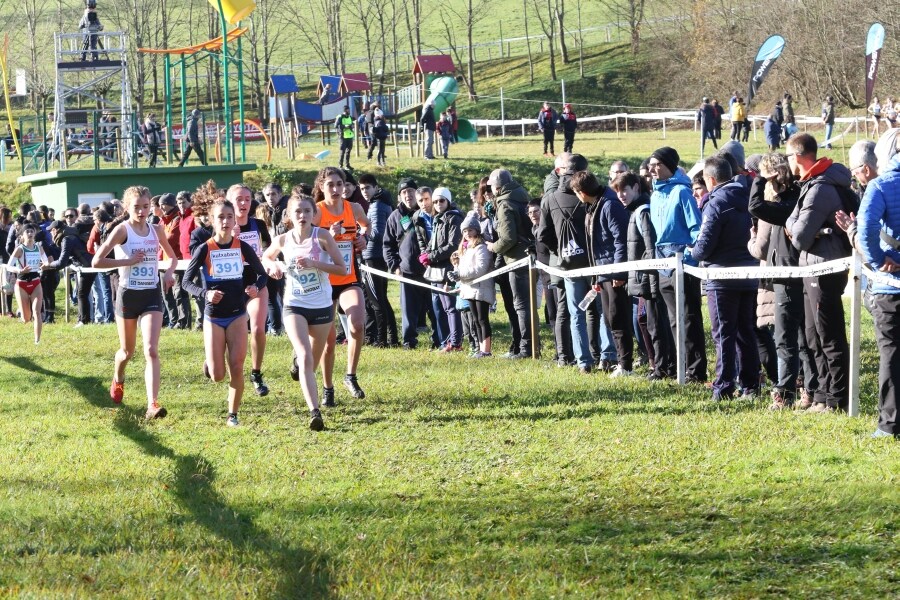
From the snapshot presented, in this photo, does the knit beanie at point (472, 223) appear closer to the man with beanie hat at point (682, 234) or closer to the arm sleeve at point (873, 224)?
the man with beanie hat at point (682, 234)

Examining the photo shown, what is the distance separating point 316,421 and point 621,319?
11.6 feet

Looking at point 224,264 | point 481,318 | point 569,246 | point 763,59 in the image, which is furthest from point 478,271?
point 763,59

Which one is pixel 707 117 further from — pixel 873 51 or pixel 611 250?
pixel 611 250

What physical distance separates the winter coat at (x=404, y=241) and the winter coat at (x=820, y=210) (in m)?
7.42

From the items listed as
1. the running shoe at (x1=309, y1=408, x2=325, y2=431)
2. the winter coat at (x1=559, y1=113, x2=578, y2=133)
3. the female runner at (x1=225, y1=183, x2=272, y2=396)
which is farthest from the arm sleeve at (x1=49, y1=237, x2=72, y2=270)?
the winter coat at (x1=559, y1=113, x2=578, y2=133)

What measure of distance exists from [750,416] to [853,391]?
77cm

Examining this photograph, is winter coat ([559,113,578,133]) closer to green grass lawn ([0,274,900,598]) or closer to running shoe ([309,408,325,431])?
green grass lawn ([0,274,900,598])

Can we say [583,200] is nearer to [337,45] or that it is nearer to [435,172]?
[435,172]

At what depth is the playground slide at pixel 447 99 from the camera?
166 feet

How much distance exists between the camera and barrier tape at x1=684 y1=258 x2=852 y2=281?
346 inches

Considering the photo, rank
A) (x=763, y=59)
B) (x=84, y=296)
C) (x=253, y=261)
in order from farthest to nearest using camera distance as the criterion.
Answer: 1. (x=763, y=59)
2. (x=84, y=296)
3. (x=253, y=261)

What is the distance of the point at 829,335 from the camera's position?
921 centimetres

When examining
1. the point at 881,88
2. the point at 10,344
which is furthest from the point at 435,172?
the point at 881,88

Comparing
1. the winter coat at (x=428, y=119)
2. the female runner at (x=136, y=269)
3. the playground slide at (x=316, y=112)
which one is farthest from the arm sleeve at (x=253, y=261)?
the playground slide at (x=316, y=112)
